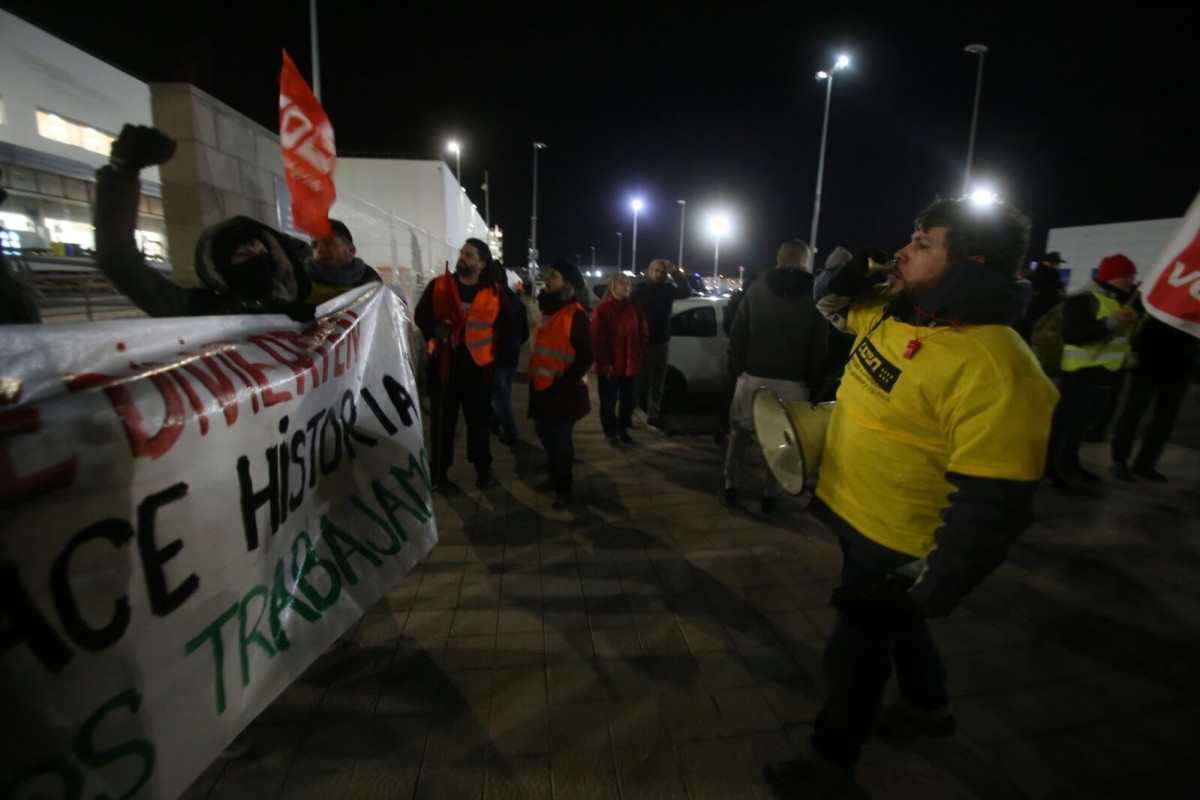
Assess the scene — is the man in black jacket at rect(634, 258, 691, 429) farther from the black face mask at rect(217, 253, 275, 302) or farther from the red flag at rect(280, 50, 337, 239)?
the black face mask at rect(217, 253, 275, 302)

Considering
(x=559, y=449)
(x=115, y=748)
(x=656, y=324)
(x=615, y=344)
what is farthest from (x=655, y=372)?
(x=115, y=748)

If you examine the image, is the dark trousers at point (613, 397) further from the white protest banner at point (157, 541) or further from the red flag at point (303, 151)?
the white protest banner at point (157, 541)

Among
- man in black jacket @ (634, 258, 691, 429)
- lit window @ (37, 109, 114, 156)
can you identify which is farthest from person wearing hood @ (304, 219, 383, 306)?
lit window @ (37, 109, 114, 156)

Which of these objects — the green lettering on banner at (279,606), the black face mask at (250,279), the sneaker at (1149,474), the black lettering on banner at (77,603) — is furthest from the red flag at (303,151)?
the sneaker at (1149,474)

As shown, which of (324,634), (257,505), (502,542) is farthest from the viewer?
(502,542)

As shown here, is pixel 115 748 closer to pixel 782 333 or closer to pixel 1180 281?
pixel 1180 281

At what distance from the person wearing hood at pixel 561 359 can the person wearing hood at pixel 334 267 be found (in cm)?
126

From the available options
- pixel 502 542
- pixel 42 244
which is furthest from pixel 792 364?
pixel 42 244

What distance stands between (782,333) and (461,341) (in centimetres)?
241

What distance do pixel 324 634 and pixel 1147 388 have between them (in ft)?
22.5

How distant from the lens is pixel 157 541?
1.24 m

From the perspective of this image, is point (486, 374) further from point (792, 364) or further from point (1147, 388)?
point (1147, 388)

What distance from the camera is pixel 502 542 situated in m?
3.94

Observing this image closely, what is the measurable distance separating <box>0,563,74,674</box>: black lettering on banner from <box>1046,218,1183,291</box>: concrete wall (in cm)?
2098
